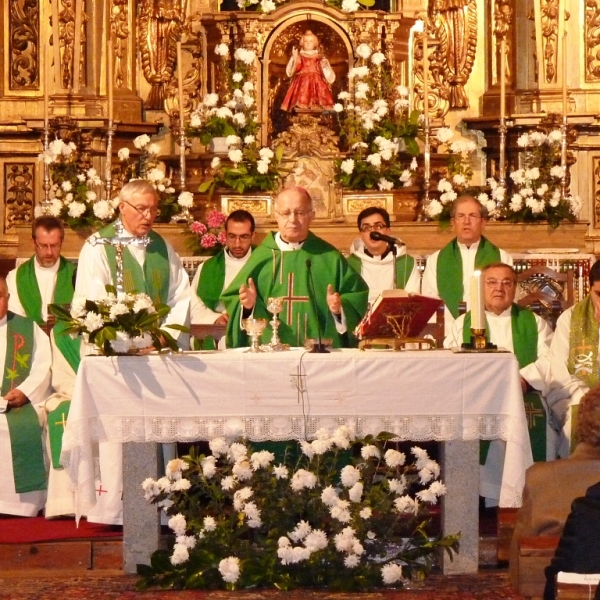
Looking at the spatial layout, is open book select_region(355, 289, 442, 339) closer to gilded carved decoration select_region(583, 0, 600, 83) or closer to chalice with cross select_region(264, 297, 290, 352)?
chalice with cross select_region(264, 297, 290, 352)

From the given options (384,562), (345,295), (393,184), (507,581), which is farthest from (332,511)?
(393,184)

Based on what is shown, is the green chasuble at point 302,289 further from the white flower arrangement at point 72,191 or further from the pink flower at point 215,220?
the white flower arrangement at point 72,191

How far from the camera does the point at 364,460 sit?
6.88 meters

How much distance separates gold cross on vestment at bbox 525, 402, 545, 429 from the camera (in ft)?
26.2

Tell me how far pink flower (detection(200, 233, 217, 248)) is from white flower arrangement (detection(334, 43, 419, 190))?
1.32 meters

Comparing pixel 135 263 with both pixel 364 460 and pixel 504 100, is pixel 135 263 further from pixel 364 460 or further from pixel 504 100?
pixel 504 100

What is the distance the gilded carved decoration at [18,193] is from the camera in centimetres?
1230

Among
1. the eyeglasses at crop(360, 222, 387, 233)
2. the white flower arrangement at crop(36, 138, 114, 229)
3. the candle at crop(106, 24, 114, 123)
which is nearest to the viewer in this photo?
the eyeglasses at crop(360, 222, 387, 233)

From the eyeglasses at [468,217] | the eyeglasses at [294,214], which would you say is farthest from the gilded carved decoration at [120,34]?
the eyeglasses at [294,214]

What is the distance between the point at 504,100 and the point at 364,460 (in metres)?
5.59

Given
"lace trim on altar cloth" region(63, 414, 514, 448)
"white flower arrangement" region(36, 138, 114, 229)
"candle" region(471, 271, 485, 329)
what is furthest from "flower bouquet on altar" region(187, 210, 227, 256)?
"lace trim on altar cloth" region(63, 414, 514, 448)

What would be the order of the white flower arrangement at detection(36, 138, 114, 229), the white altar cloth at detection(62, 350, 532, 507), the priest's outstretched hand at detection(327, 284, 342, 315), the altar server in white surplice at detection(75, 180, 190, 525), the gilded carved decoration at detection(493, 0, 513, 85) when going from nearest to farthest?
1. the white altar cloth at detection(62, 350, 532, 507)
2. the priest's outstretched hand at detection(327, 284, 342, 315)
3. the altar server in white surplice at detection(75, 180, 190, 525)
4. the white flower arrangement at detection(36, 138, 114, 229)
5. the gilded carved decoration at detection(493, 0, 513, 85)

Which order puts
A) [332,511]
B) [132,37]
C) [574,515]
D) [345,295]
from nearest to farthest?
[574,515] < [332,511] < [345,295] < [132,37]

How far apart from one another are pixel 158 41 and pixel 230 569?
714 cm
